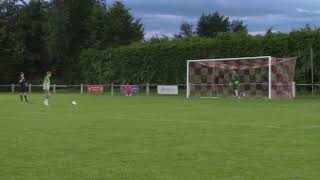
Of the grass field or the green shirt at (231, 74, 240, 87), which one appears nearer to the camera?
the grass field

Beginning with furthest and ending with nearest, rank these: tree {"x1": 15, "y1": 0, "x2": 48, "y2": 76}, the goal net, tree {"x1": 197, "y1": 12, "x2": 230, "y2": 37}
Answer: tree {"x1": 197, "y1": 12, "x2": 230, "y2": 37}
tree {"x1": 15, "y1": 0, "x2": 48, "y2": 76}
the goal net

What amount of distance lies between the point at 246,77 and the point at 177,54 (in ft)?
37.7

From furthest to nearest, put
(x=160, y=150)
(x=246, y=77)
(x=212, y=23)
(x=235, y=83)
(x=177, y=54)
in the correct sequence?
(x=212, y=23) → (x=177, y=54) → (x=246, y=77) → (x=235, y=83) → (x=160, y=150)

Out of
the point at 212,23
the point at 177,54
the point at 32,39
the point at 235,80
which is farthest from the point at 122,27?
the point at 212,23

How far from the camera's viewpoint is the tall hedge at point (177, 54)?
161ft

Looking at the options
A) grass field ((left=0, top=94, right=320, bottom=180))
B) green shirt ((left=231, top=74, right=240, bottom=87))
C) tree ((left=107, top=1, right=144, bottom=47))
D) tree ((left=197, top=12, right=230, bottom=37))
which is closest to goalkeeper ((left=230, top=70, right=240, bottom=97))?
green shirt ((left=231, top=74, right=240, bottom=87))

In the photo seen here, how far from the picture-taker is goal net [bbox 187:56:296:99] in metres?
44.6


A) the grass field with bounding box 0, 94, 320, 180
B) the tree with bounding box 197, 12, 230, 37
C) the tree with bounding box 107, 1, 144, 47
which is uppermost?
the tree with bounding box 197, 12, 230, 37

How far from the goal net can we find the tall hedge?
3.32 metres

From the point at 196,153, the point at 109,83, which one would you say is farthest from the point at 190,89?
the point at 196,153

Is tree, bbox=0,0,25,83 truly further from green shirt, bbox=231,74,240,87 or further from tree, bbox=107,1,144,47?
green shirt, bbox=231,74,240,87

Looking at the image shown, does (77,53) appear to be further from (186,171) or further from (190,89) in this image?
(186,171)

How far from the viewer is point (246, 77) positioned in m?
48.6

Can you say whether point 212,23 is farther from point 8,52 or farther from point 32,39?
point 8,52
